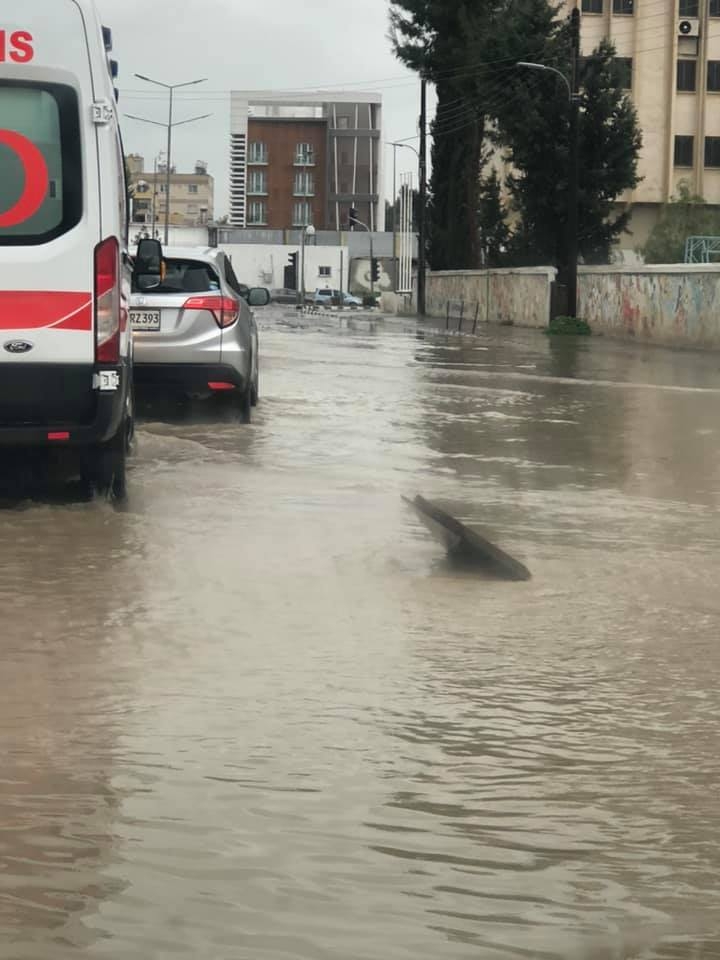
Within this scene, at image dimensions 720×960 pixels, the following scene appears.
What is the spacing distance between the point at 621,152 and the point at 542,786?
5112 centimetres

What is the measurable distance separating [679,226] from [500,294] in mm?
25452

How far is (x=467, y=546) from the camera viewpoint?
9227mm

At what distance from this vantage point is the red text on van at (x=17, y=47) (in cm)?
952

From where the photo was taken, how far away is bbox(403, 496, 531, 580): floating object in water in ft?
27.7

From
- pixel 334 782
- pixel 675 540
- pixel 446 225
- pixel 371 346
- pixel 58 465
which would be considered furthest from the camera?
pixel 446 225

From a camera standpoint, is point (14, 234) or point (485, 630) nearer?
point (485, 630)

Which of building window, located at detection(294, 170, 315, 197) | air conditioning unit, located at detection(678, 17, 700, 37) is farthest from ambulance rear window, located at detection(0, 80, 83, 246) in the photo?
building window, located at detection(294, 170, 315, 197)

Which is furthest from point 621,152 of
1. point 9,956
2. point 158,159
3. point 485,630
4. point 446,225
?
point 158,159

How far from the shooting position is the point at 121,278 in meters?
10.2

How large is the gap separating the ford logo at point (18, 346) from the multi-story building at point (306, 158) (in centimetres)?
13774

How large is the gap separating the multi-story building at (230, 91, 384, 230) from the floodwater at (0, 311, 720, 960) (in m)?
138

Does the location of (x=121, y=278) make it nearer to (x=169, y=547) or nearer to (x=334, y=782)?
(x=169, y=547)

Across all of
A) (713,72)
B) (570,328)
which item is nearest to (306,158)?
(713,72)

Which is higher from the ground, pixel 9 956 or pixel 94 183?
pixel 94 183
